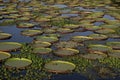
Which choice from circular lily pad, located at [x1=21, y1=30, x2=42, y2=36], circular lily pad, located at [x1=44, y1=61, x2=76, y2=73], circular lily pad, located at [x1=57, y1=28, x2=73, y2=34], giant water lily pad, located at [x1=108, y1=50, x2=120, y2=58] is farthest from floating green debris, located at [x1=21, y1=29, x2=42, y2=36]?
giant water lily pad, located at [x1=108, y1=50, x2=120, y2=58]

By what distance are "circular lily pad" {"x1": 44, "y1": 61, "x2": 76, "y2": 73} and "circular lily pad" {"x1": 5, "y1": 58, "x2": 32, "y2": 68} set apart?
387 millimetres

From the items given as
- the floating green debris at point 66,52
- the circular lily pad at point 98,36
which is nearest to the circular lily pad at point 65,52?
the floating green debris at point 66,52

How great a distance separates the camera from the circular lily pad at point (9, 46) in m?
5.68

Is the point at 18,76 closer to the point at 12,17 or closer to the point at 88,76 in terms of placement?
the point at 88,76

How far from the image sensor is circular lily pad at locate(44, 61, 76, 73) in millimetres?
4693

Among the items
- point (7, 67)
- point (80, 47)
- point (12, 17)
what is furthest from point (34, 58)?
point (12, 17)

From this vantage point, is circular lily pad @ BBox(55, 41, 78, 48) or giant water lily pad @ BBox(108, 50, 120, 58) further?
circular lily pad @ BBox(55, 41, 78, 48)

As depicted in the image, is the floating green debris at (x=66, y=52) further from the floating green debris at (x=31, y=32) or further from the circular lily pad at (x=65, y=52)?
the floating green debris at (x=31, y=32)

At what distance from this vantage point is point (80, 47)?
5.93 metres

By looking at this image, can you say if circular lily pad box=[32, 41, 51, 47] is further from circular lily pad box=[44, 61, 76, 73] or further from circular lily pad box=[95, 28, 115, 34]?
circular lily pad box=[95, 28, 115, 34]

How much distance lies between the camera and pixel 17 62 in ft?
16.3

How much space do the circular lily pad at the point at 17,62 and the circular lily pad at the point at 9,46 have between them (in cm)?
64

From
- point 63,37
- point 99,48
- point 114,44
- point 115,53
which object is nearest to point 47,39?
point 63,37

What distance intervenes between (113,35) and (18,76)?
3.33m
